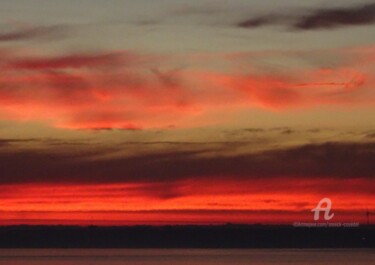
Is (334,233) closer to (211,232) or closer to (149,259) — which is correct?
(211,232)

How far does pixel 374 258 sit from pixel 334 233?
212ft

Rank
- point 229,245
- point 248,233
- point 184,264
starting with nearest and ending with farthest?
1. point 184,264
2. point 229,245
3. point 248,233

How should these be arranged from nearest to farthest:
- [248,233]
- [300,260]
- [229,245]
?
[300,260], [229,245], [248,233]

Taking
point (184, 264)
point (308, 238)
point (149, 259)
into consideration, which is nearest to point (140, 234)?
point (308, 238)

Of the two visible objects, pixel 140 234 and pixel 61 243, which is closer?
pixel 61 243

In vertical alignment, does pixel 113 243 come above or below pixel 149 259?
above

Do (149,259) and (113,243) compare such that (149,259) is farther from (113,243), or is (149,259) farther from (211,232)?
(211,232)

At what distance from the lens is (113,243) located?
180 m

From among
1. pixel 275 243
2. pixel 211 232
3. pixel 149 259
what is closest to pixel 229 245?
pixel 275 243

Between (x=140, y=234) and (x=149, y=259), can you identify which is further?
(x=140, y=234)

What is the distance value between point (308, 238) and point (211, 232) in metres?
17.2

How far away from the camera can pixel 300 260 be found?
114 metres

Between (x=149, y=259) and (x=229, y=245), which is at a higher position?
(x=229, y=245)

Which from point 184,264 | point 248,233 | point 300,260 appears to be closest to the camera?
point 184,264
